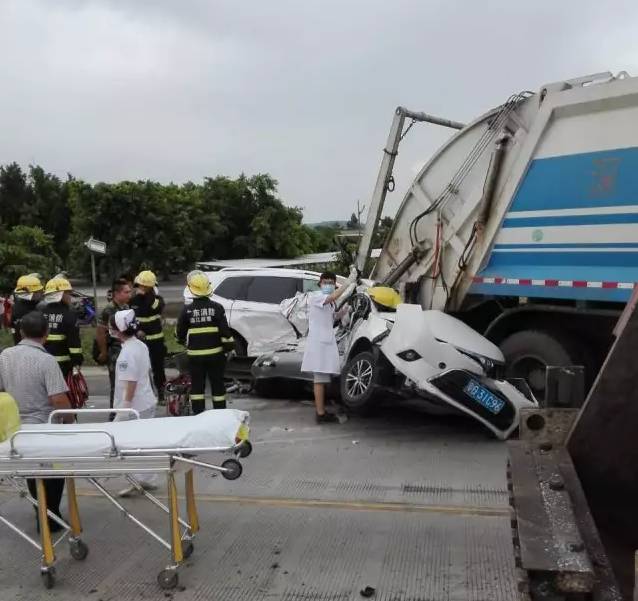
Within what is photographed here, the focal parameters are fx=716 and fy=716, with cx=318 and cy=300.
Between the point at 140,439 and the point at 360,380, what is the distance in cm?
355

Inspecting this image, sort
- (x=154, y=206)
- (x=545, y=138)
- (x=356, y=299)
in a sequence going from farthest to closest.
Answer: (x=154, y=206) < (x=356, y=299) < (x=545, y=138)

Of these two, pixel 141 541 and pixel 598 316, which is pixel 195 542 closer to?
pixel 141 541

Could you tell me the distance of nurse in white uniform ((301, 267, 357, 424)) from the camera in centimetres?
707

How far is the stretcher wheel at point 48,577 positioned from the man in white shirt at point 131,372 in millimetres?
1257

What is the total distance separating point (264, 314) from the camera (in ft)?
32.6

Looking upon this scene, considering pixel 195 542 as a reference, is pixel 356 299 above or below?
above

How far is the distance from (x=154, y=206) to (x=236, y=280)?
2068cm

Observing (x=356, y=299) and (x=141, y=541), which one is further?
(x=356, y=299)

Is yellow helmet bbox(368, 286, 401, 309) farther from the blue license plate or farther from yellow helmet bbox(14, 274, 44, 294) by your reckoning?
yellow helmet bbox(14, 274, 44, 294)

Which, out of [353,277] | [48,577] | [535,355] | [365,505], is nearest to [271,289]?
[353,277]

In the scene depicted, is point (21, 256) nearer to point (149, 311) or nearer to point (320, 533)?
point (149, 311)

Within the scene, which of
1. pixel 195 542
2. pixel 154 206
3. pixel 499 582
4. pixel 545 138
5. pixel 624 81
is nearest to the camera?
pixel 499 582

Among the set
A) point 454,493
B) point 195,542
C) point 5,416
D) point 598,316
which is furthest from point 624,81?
point 5,416

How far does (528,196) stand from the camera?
673 cm
